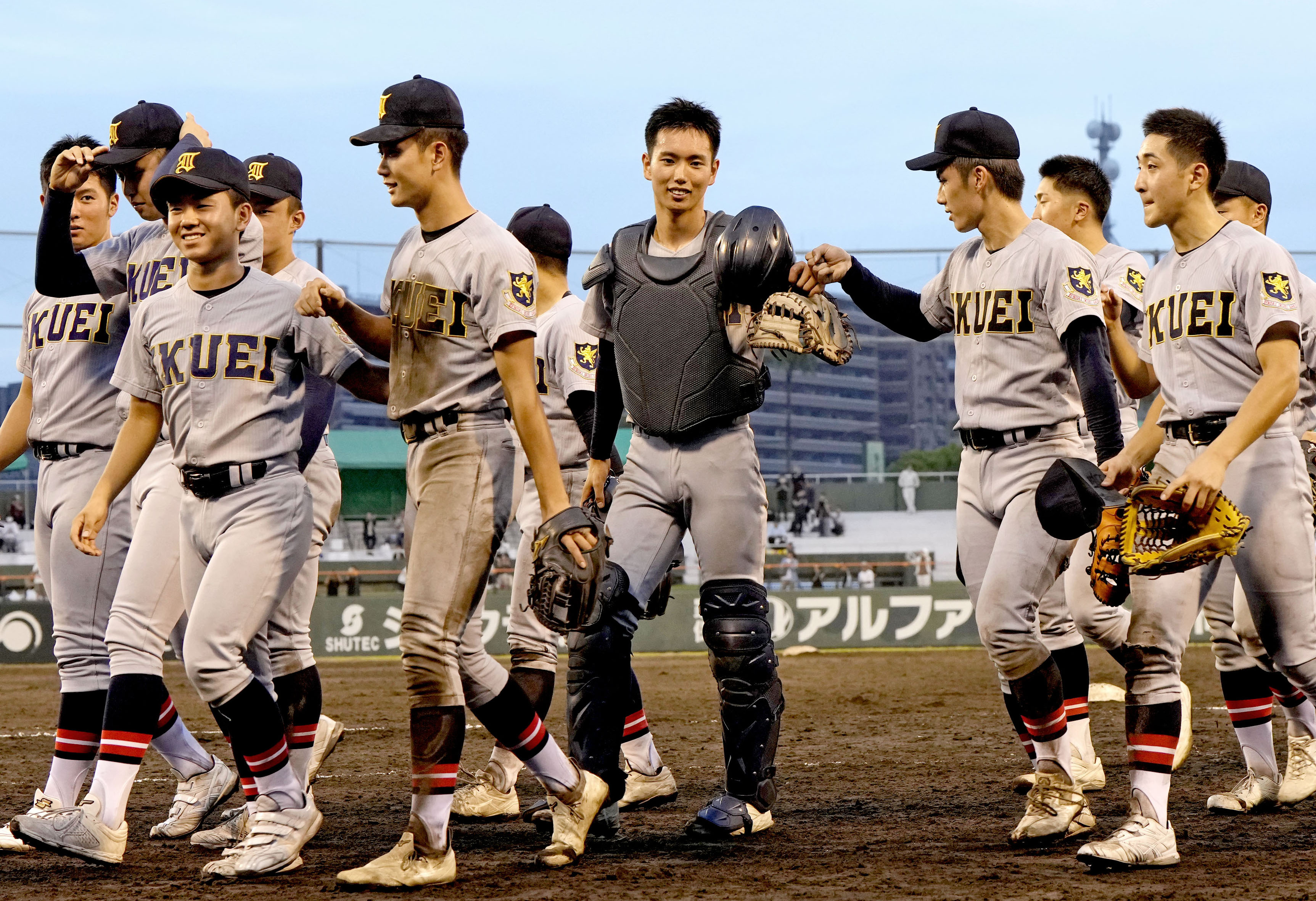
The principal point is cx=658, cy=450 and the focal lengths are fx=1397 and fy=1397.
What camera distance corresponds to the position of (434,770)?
4.52 m

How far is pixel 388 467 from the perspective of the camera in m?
25.2

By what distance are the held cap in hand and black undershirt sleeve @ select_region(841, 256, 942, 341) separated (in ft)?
3.26

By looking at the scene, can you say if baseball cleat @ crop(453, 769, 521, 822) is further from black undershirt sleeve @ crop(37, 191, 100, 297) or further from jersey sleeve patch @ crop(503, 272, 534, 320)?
black undershirt sleeve @ crop(37, 191, 100, 297)

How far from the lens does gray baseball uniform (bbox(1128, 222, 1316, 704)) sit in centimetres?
477

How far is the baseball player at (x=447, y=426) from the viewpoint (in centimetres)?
454

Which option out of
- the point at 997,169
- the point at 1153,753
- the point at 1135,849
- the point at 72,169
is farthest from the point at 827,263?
the point at 72,169

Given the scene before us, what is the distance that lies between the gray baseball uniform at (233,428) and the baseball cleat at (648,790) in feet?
6.79

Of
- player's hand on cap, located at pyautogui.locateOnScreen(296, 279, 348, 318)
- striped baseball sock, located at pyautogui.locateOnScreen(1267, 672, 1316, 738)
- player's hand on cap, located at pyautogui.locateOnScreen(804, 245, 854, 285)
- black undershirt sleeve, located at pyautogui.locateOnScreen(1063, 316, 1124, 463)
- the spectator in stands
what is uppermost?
player's hand on cap, located at pyautogui.locateOnScreen(804, 245, 854, 285)

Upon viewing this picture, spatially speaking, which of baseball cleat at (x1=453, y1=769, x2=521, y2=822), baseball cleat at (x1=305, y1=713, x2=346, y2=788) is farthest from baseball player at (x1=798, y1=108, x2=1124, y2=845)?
baseball cleat at (x1=305, y1=713, x2=346, y2=788)

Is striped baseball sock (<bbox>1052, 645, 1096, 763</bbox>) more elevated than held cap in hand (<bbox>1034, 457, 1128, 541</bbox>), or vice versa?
held cap in hand (<bbox>1034, 457, 1128, 541</bbox>)

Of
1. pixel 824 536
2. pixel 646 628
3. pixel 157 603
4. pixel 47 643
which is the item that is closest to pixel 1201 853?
pixel 157 603

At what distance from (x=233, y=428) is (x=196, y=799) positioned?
1.90m

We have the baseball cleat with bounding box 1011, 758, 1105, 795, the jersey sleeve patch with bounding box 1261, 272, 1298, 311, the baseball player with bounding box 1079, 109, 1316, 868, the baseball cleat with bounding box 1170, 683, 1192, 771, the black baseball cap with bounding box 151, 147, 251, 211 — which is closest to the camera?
the baseball player with bounding box 1079, 109, 1316, 868

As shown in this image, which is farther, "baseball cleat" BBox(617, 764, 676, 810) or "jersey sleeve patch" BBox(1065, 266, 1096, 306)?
"baseball cleat" BBox(617, 764, 676, 810)
